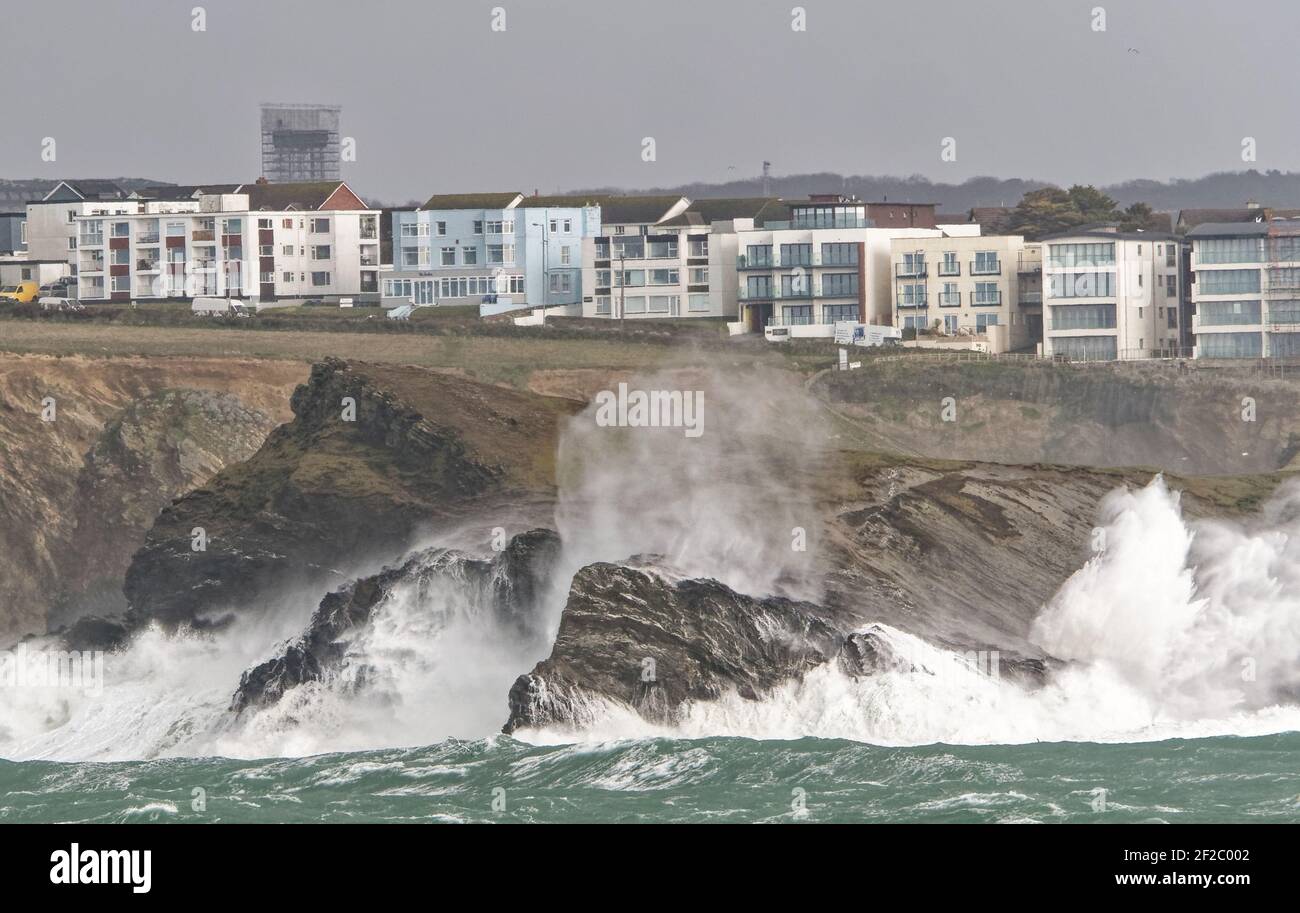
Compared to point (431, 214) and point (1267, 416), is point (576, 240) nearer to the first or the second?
point (431, 214)

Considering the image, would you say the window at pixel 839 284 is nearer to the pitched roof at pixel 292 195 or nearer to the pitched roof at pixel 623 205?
the pitched roof at pixel 623 205

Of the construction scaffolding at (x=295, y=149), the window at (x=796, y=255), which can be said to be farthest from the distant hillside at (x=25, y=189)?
the window at (x=796, y=255)

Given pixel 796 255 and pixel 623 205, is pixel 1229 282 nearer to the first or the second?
pixel 796 255

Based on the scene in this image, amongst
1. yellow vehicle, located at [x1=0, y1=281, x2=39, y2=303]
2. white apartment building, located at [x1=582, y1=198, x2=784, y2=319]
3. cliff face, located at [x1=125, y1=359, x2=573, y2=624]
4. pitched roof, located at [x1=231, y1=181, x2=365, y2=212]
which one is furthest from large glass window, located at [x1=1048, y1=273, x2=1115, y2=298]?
yellow vehicle, located at [x1=0, y1=281, x2=39, y2=303]

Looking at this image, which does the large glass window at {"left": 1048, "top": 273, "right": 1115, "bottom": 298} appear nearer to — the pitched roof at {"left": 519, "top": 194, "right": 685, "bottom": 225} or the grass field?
the grass field

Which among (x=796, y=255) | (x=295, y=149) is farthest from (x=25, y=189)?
(x=796, y=255)

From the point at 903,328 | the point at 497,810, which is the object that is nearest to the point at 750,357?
the point at 903,328

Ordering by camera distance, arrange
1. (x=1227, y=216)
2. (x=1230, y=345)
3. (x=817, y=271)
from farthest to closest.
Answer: (x=1227, y=216) → (x=817, y=271) → (x=1230, y=345)
